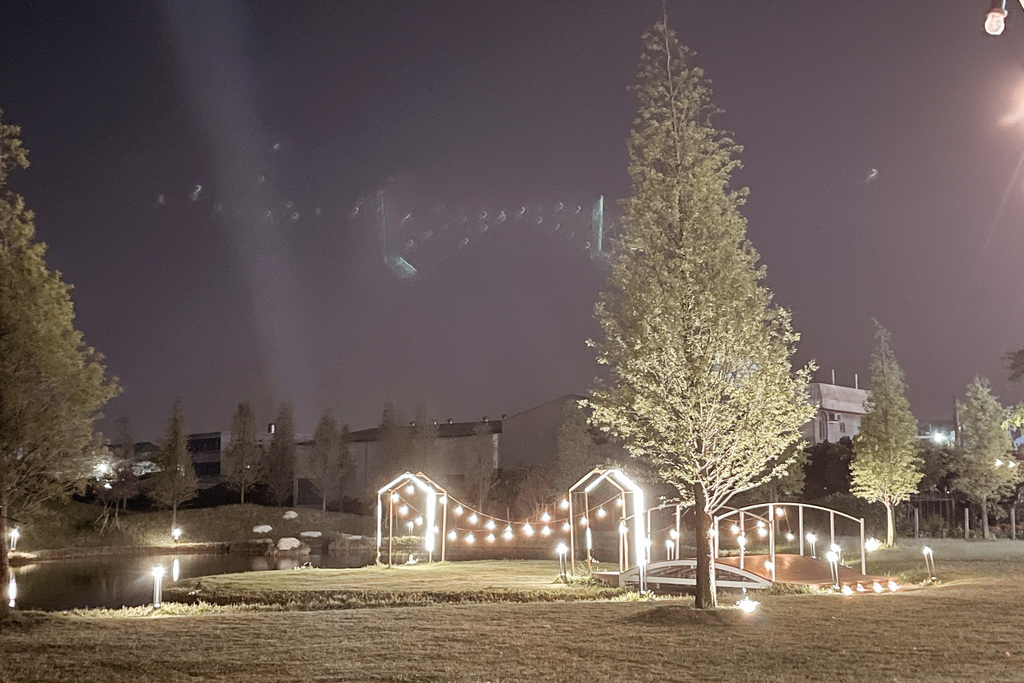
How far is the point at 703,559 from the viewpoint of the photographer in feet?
42.1

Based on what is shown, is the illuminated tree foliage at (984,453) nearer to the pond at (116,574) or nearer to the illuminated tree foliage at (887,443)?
the illuminated tree foliage at (887,443)

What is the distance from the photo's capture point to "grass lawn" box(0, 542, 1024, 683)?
320 inches

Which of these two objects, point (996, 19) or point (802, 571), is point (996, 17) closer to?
point (996, 19)

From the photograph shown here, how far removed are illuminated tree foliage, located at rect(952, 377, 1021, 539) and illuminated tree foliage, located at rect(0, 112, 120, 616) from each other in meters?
29.6

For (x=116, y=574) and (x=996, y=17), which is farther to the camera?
(x=116, y=574)

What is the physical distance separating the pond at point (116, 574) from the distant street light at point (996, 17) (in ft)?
60.8

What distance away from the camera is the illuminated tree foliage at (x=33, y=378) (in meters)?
13.4

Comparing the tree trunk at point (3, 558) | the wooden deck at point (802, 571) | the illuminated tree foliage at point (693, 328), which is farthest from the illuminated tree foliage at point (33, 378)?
the wooden deck at point (802, 571)

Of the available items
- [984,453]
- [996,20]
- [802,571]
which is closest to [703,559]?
[802,571]

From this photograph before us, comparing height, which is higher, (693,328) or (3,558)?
→ (693,328)

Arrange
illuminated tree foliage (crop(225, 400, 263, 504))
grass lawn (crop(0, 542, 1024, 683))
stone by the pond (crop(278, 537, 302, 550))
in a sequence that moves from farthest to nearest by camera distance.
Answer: illuminated tree foliage (crop(225, 400, 263, 504)) < stone by the pond (crop(278, 537, 302, 550)) < grass lawn (crop(0, 542, 1024, 683))

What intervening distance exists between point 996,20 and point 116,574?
93.6ft

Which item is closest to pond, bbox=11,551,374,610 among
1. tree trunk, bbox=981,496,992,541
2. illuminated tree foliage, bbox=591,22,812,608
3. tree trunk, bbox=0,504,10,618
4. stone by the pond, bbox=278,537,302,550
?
stone by the pond, bbox=278,537,302,550

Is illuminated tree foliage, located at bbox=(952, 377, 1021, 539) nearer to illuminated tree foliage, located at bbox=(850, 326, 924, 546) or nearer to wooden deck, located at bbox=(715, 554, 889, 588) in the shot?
illuminated tree foliage, located at bbox=(850, 326, 924, 546)
